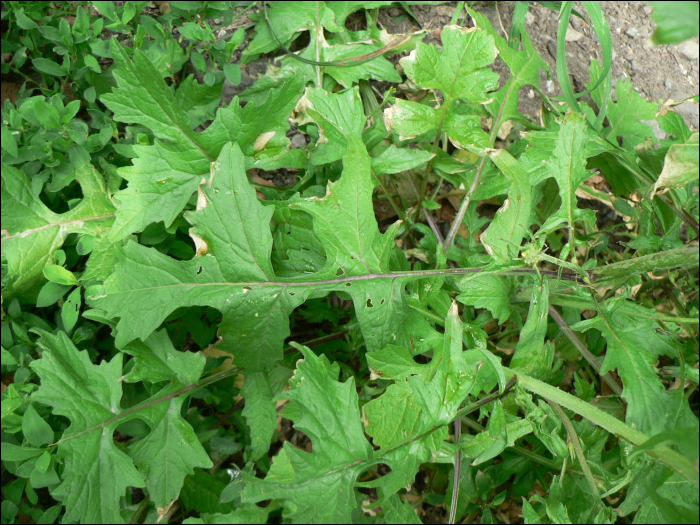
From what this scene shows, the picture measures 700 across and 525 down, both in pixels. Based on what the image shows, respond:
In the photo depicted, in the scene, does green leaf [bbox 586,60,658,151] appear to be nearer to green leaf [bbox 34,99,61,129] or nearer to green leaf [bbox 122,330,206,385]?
green leaf [bbox 122,330,206,385]

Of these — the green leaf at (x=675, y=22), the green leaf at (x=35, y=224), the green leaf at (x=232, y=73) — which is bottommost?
the green leaf at (x=35, y=224)

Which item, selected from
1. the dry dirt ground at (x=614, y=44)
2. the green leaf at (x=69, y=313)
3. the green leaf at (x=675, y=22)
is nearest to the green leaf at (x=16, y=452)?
the green leaf at (x=69, y=313)

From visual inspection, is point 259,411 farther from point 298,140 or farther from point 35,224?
point 298,140

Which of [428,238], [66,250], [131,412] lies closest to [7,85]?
[66,250]

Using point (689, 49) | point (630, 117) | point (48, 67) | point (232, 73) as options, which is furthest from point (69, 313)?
point (689, 49)

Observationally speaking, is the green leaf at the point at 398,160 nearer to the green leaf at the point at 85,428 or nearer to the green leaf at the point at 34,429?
the green leaf at the point at 85,428

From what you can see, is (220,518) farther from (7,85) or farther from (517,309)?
(7,85)
